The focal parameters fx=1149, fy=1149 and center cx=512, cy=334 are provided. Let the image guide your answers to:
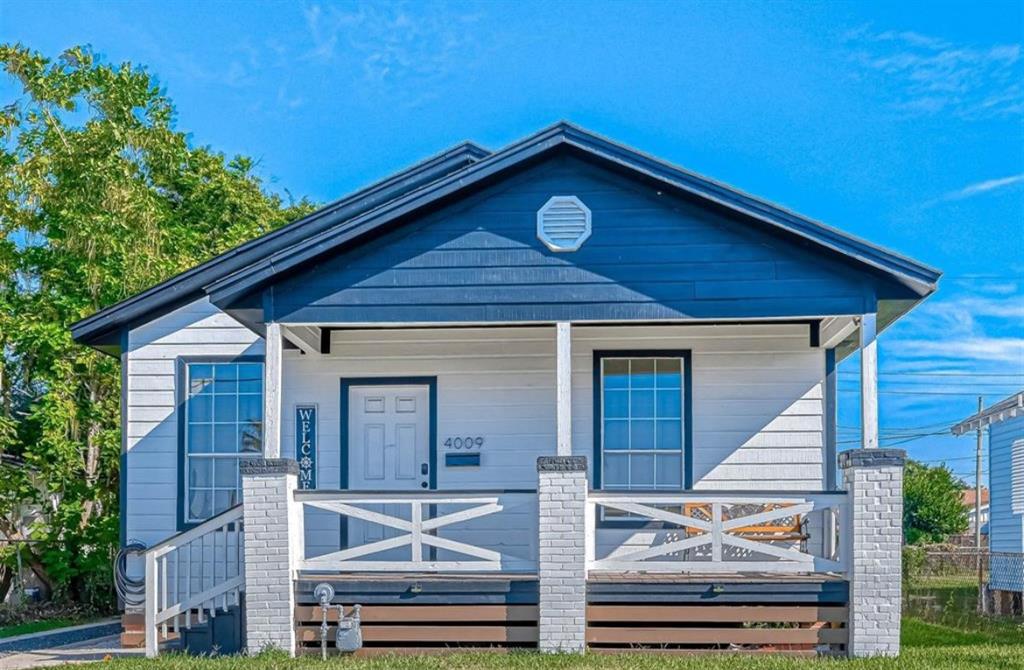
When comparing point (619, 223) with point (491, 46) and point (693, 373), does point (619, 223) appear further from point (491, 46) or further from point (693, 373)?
point (491, 46)

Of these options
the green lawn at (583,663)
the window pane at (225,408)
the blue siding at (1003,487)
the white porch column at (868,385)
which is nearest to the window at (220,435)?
the window pane at (225,408)

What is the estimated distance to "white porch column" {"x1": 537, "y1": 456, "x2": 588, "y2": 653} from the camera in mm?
10000

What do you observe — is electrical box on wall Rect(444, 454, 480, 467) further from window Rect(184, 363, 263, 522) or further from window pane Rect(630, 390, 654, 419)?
window Rect(184, 363, 263, 522)

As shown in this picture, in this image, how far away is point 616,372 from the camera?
490 inches

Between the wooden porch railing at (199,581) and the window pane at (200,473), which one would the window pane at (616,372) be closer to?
the wooden porch railing at (199,581)

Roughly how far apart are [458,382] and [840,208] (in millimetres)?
48535

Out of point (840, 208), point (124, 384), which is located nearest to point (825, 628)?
point (124, 384)

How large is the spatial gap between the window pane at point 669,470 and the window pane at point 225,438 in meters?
4.78

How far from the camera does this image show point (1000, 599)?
1950cm

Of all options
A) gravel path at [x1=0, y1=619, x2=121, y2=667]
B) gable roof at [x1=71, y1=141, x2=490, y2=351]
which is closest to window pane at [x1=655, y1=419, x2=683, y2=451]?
gable roof at [x1=71, y1=141, x2=490, y2=351]

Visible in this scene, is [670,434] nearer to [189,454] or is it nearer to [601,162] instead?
[601,162]

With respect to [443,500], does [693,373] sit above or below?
above

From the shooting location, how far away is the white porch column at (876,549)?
9781 mm

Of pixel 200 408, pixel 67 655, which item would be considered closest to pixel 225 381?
pixel 200 408
